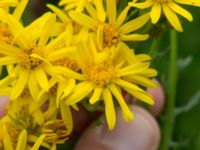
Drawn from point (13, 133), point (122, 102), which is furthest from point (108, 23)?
point (13, 133)

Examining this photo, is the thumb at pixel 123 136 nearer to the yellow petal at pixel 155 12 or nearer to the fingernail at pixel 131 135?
the fingernail at pixel 131 135

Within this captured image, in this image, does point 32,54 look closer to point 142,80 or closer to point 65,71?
point 65,71

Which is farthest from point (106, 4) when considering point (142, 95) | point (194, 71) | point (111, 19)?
point (194, 71)

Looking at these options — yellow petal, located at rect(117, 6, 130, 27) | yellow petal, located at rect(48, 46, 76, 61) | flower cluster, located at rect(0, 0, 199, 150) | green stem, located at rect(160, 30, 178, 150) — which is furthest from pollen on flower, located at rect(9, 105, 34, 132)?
green stem, located at rect(160, 30, 178, 150)

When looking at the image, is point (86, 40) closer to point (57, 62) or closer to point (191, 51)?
point (57, 62)

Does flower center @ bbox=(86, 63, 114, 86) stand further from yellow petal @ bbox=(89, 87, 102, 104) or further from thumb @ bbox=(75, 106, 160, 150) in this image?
thumb @ bbox=(75, 106, 160, 150)
